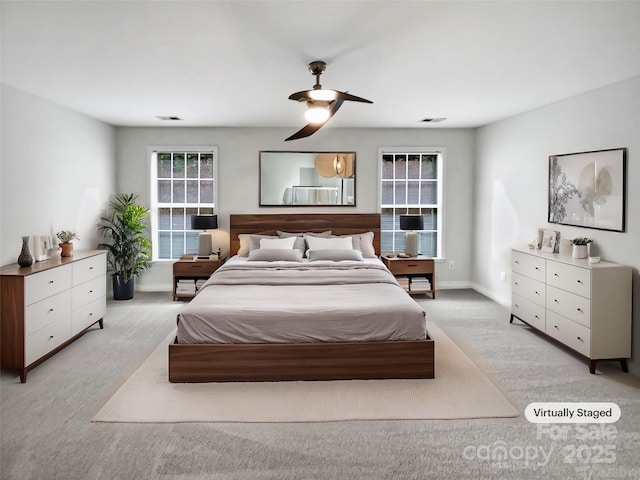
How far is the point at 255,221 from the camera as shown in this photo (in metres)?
6.59

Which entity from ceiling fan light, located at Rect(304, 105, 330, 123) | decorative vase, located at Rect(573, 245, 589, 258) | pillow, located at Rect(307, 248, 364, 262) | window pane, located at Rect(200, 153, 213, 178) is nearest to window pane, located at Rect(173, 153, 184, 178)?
window pane, located at Rect(200, 153, 213, 178)

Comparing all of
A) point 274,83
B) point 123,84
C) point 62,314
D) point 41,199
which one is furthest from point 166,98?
point 62,314

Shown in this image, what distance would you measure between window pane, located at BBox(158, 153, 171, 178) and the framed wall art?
497 cm

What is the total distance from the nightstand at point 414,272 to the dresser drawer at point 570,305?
→ 2.08 metres

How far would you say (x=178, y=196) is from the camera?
6.76m

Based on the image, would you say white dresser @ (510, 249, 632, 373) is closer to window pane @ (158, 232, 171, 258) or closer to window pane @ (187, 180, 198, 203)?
window pane @ (187, 180, 198, 203)

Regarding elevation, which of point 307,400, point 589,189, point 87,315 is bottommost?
point 307,400

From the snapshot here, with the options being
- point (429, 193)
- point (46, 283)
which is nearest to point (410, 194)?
point (429, 193)

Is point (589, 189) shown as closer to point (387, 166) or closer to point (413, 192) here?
point (413, 192)

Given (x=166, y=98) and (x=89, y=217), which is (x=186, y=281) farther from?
(x=166, y=98)

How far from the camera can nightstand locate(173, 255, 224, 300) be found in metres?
6.13

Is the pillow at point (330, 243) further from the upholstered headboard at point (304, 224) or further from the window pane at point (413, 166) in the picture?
the window pane at point (413, 166)

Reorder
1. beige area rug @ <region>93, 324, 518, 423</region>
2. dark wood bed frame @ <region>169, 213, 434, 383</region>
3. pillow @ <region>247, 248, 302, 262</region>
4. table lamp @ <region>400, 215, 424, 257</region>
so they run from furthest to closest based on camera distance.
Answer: table lamp @ <region>400, 215, 424, 257</region>, pillow @ <region>247, 248, 302, 262</region>, dark wood bed frame @ <region>169, 213, 434, 383</region>, beige area rug @ <region>93, 324, 518, 423</region>

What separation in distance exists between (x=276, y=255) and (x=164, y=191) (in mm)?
2241
